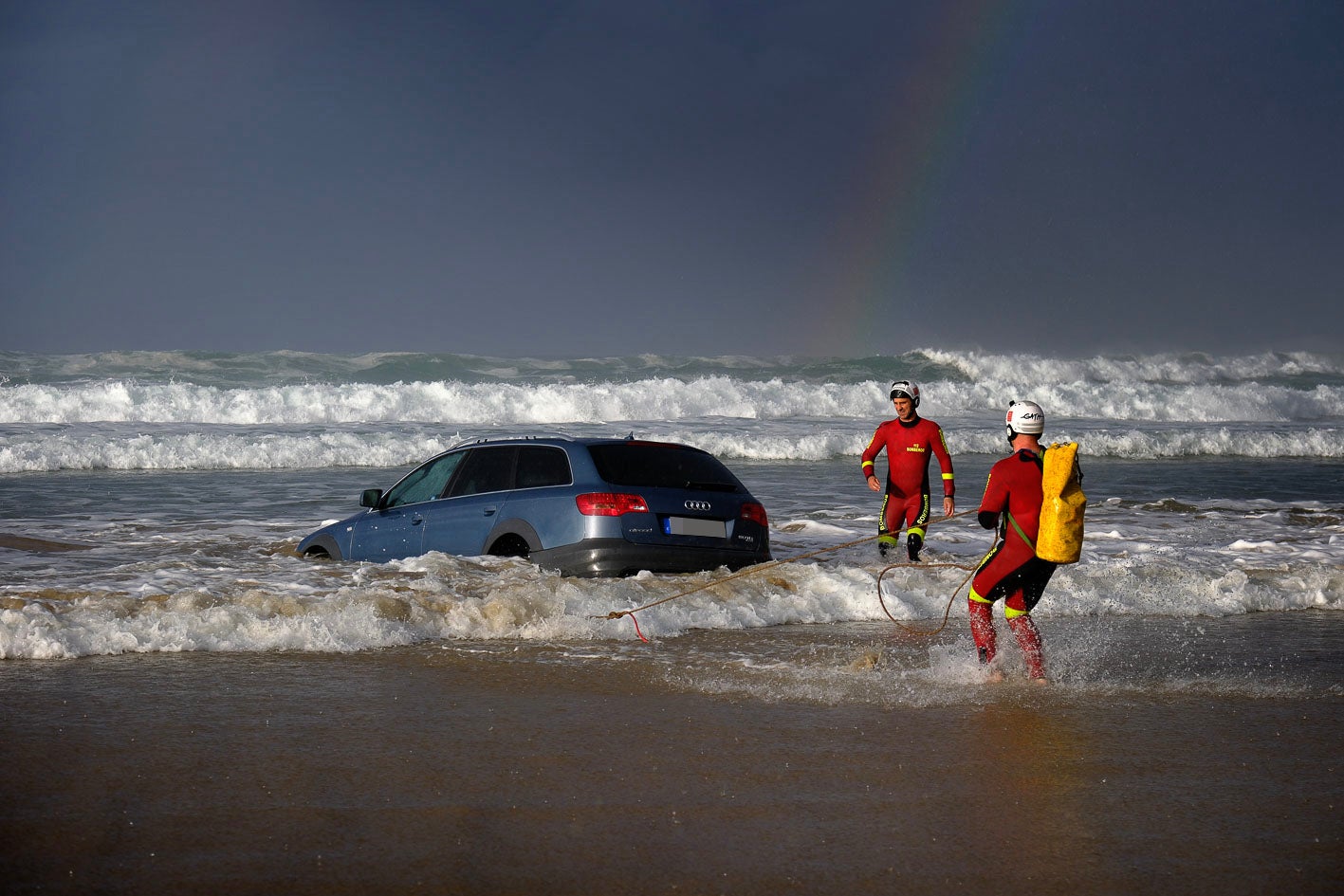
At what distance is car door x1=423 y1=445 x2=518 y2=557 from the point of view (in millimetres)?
9344

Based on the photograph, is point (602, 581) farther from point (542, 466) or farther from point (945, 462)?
point (945, 462)

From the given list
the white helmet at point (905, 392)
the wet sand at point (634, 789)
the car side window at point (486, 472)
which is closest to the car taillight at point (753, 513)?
the car side window at point (486, 472)

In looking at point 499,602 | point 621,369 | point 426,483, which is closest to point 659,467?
point 499,602

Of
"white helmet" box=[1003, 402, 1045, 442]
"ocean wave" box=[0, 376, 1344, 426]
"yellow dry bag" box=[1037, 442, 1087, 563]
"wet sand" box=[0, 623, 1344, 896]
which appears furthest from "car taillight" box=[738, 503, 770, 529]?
"ocean wave" box=[0, 376, 1344, 426]

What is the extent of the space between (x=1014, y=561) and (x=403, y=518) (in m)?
5.58

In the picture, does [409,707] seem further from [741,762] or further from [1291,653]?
[1291,653]

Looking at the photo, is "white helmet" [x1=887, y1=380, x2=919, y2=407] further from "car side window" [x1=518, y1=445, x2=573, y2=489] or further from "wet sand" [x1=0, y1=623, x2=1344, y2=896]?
"wet sand" [x1=0, y1=623, x2=1344, y2=896]

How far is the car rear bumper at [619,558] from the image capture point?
28.2 feet

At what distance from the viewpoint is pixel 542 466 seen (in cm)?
923

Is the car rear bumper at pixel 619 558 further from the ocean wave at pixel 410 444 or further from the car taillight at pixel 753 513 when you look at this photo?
the ocean wave at pixel 410 444

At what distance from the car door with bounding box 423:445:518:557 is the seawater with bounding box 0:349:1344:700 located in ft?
1.17

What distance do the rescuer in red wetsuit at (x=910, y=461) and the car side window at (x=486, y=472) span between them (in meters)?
3.29

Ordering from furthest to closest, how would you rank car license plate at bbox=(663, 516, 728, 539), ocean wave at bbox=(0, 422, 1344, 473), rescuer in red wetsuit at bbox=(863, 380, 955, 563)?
1. ocean wave at bbox=(0, 422, 1344, 473)
2. rescuer in red wetsuit at bbox=(863, 380, 955, 563)
3. car license plate at bbox=(663, 516, 728, 539)

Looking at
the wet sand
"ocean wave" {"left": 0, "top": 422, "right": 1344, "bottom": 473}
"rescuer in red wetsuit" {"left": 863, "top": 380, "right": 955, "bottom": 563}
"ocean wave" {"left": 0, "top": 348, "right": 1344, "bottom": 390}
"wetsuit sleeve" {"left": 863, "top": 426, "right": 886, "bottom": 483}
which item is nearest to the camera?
the wet sand
